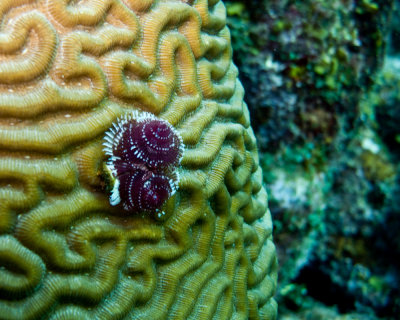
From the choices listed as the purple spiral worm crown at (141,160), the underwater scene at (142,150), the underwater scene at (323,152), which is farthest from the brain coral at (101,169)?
the underwater scene at (323,152)

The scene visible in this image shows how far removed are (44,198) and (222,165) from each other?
1401 mm

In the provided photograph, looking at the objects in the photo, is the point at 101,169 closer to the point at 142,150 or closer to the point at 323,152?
the point at 142,150

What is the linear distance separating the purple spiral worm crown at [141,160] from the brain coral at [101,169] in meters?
0.15

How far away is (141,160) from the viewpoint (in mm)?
2076

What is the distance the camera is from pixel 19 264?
1915 millimetres

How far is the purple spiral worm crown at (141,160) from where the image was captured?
6.77 ft

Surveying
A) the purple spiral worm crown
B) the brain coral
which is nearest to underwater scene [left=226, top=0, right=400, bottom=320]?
the brain coral

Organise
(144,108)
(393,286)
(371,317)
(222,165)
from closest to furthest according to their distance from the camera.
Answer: (144,108)
(222,165)
(371,317)
(393,286)

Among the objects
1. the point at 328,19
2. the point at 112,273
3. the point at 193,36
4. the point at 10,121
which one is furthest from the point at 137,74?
the point at 328,19

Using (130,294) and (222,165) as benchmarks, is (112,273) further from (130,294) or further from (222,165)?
(222,165)

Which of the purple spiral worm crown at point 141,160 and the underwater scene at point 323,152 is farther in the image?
the underwater scene at point 323,152

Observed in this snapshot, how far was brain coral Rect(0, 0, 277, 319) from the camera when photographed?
2012 millimetres

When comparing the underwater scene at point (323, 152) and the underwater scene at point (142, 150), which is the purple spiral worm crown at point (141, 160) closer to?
the underwater scene at point (142, 150)

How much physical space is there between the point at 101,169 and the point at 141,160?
31 centimetres
